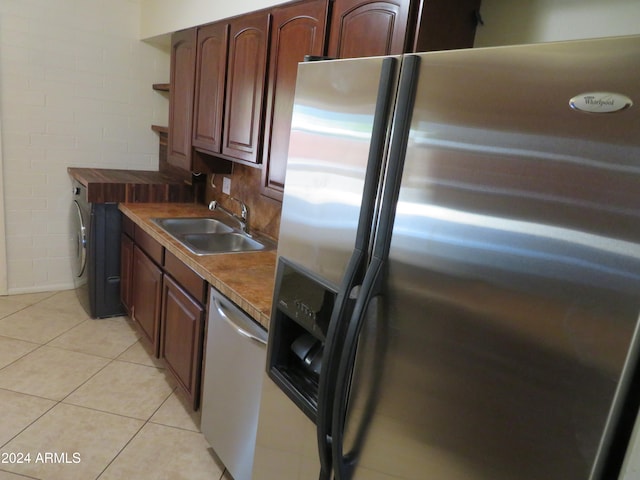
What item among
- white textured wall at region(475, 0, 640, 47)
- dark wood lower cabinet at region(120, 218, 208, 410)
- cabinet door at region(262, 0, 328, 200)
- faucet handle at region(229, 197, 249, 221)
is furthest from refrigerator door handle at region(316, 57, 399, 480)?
faucet handle at region(229, 197, 249, 221)

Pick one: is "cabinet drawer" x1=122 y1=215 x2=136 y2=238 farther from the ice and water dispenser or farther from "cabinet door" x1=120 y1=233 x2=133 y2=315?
the ice and water dispenser

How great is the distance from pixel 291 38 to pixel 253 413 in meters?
1.53

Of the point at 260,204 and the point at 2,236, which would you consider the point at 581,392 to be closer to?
the point at 260,204

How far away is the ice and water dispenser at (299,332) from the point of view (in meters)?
1.10

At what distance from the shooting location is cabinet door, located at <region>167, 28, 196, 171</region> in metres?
2.80

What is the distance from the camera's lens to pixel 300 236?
3.85ft

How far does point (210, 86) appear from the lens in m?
2.58

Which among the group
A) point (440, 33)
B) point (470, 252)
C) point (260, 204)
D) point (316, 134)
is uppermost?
point (440, 33)

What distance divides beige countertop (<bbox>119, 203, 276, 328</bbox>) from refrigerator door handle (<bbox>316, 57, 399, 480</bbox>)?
565 mm

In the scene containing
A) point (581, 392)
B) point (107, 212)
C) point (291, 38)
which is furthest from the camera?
point (107, 212)

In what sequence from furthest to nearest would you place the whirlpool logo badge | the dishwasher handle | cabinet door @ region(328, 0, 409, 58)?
1. the dishwasher handle
2. cabinet door @ region(328, 0, 409, 58)
3. the whirlpool logo badge

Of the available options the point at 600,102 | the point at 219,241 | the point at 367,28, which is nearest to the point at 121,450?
the point at 219,241

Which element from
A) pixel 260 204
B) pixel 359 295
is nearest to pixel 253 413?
pixel 359 295

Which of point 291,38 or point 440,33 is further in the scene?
point 291,38
